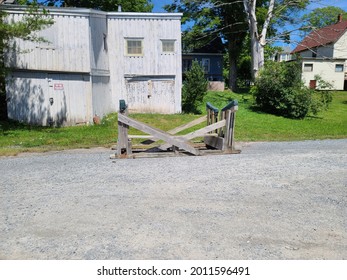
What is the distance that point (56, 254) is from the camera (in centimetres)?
367

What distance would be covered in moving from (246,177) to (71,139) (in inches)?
325

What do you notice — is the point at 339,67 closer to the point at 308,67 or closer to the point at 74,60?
the point at 308,67

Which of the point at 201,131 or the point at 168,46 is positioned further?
the point at 168,46

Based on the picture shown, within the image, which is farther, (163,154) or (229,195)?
(163,154)

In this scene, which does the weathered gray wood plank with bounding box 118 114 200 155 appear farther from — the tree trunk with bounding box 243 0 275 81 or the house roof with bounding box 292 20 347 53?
the house roof with bounding box 292 20 347 53

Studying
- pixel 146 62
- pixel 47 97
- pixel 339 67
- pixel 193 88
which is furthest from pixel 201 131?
pixel 339 67

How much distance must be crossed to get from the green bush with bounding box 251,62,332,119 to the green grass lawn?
84 centimetres

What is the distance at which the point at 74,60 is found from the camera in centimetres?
1670

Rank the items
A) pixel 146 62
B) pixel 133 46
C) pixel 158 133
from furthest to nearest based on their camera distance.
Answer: pixel 146 62
pixel 133 46
pixel 158 133

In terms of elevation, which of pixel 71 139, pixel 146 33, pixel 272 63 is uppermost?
pixel 146 33

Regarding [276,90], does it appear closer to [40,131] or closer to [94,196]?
[40,131]

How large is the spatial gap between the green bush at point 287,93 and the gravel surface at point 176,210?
523 inches

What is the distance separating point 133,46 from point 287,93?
32.3ft
